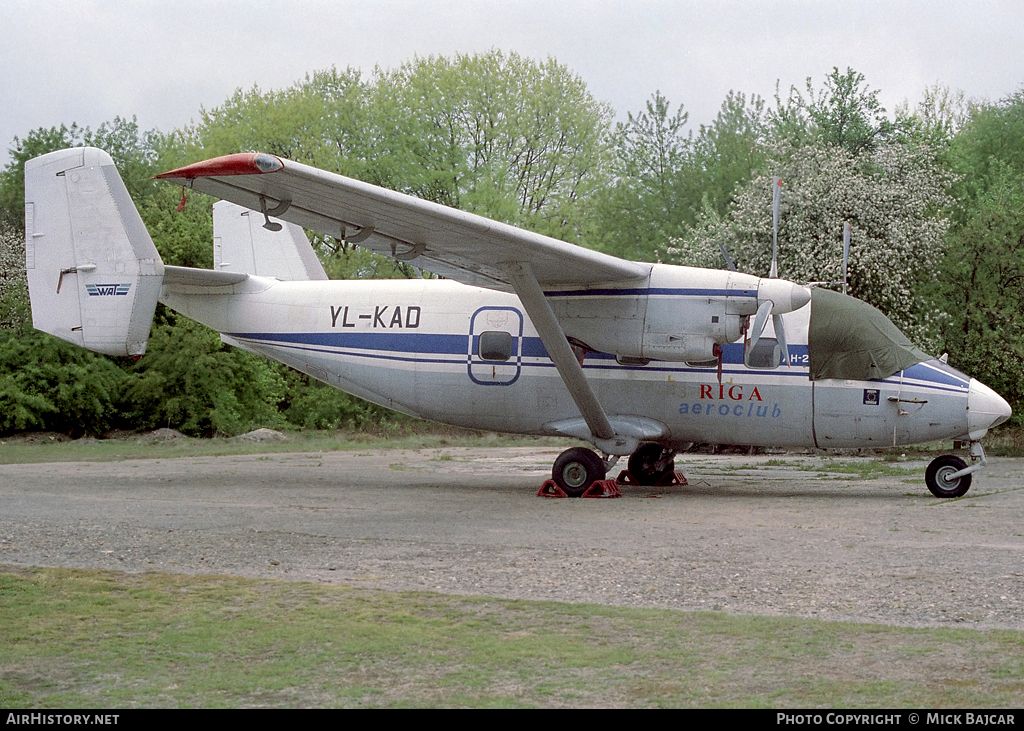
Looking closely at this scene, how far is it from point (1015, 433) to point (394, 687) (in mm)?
28414

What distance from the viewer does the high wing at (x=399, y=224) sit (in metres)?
11.8

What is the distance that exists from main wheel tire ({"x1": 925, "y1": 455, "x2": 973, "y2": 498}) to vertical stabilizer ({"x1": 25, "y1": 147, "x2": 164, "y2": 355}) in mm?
11416

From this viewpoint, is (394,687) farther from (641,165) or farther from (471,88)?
(641,165)

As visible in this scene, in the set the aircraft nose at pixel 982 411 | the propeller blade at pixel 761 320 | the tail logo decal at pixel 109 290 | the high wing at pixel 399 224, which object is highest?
the high wing at pixel 399 224

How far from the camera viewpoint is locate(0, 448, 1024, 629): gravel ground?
7602 millimetres

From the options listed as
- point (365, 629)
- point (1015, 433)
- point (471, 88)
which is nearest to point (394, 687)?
point (365, 629)

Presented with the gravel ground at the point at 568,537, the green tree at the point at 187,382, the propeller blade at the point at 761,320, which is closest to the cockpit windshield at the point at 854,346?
the propeller blade at the point at 761,320

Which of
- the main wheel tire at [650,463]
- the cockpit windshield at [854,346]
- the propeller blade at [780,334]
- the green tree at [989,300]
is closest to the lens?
the cockpit windshield at [854,346]

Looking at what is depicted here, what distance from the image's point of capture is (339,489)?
628 inches

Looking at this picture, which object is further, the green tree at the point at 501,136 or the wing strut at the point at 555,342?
the green tree at the point at 501,136

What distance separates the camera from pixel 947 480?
1473 cm

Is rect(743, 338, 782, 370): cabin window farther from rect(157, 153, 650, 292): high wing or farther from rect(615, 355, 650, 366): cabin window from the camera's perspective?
rect(157, 153, 650, 292): high wing

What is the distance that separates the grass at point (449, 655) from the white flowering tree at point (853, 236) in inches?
845

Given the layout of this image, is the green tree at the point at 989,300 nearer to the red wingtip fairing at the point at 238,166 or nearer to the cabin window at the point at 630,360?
the cabin window at the point at 630,360
